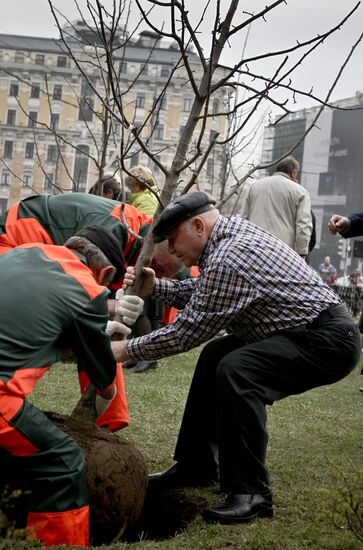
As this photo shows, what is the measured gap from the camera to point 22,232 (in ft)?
16.5

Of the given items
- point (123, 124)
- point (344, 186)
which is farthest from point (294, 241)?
point (344, 186)

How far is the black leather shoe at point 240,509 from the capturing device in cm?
366

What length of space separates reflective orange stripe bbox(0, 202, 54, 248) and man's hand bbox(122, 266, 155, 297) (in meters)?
0.81

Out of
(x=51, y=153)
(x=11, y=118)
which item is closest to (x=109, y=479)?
(x=51, y=153)

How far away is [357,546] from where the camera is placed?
3.18 meters

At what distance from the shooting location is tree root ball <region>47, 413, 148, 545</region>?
3.76 m

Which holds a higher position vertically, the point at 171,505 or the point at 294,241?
the point at 294,241

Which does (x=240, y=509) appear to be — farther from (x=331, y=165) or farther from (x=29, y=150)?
(x=331, y=165)

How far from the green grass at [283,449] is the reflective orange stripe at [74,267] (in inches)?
41.4

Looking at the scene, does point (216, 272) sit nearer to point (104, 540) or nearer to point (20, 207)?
point (104, 540)

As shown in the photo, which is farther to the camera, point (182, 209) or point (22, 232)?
point (22, 232)

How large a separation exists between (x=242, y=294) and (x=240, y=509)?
99 cm

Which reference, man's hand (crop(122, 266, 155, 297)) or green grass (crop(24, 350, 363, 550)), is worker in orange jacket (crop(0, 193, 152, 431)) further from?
green grass (crop(24, 350, 363, 550))

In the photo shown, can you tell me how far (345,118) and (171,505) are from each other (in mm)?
81205
